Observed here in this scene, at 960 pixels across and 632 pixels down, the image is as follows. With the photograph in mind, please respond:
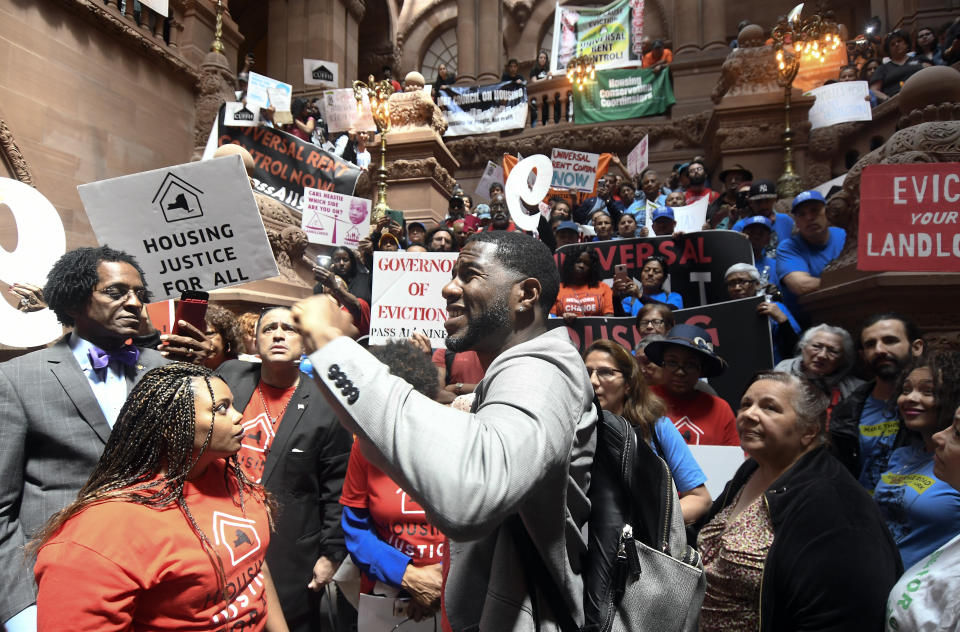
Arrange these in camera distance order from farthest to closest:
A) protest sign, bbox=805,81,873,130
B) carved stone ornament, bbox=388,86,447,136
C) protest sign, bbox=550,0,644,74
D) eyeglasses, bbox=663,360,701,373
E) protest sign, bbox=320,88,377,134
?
protest sign, bbox=550,0,644,74
protest sign, bbox=320,88,377,134
carved stone ornament, bbox=388,86,447,136
protest sign, bbox=805,81,873,130
eyeglasses, bbox=663,360,701,373

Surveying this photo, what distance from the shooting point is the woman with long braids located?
162cm

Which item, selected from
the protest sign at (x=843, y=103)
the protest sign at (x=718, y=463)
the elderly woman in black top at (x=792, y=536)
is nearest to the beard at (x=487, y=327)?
the elderly woman in black top at (x=792, y=536)

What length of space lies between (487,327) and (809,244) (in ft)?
17.8

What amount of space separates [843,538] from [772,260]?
557 centimetres

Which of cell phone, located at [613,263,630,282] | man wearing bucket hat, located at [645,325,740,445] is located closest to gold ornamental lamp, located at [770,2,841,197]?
cell phone, located at [613,263,630,282]

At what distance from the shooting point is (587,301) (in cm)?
620

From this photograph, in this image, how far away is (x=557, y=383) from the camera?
4.33 feet

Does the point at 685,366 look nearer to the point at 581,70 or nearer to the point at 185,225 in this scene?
the point at 185,225

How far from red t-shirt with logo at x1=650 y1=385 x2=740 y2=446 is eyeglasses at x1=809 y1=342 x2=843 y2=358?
2.38ft

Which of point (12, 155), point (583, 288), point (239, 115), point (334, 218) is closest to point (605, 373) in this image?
point (583, 288)

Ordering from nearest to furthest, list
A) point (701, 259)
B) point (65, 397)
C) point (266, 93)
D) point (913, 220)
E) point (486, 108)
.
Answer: point (65, 397)
point (913, 220)
point (701, 259)
point (266, 93)
point (486, 108)

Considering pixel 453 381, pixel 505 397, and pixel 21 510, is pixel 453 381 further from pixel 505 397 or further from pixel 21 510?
pixel 505 397

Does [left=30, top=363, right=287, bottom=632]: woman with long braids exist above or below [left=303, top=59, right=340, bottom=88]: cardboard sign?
below

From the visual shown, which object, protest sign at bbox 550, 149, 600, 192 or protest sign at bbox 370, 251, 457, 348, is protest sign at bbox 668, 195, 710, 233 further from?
protest sign at bbox 370, 251, 457, 348
